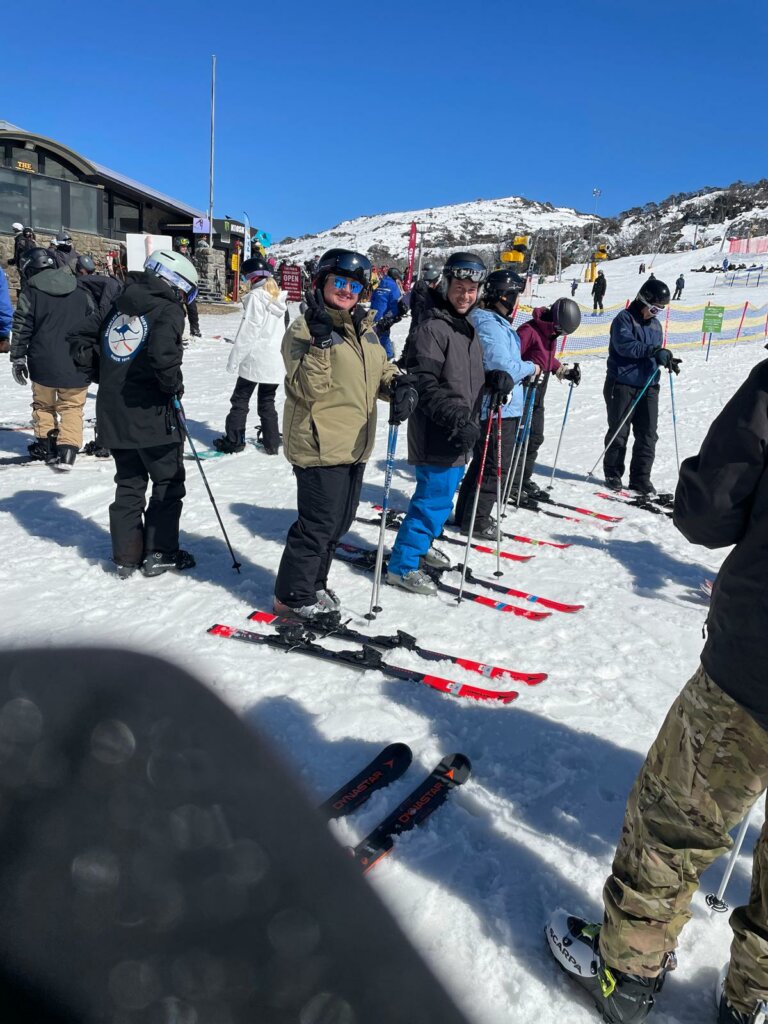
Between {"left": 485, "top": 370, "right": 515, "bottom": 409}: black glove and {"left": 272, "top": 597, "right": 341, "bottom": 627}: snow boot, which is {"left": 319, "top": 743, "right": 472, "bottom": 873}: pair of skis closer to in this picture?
{"left": 272, "top": 597, "right": 341, "bottom": 627}: snow boot

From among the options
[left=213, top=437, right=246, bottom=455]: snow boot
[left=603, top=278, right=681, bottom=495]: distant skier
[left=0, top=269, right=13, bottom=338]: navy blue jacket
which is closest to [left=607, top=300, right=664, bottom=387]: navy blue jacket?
[left=603, top=278, right=681, bottom=495]: distant skier

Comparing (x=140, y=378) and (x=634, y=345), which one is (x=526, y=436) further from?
(x=140, y=378)

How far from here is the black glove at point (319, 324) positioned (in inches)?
126

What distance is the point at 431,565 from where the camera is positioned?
4797 millimetres

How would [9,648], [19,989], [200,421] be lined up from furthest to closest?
[200,421] → [9,648] → [19,989]

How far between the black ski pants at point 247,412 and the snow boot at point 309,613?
404cm

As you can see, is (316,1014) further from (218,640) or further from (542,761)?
(218,640)

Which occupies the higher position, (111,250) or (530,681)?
(111,250)

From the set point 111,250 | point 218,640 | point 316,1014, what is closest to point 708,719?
point 316,1014

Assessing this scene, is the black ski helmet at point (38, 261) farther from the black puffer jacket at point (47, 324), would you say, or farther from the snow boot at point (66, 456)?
the snow boot at point (66, 456)

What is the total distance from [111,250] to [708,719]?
873 inches

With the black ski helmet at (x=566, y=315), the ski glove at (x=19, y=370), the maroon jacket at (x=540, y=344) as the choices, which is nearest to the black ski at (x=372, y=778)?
the black ski helmet at (x=566, y=315)

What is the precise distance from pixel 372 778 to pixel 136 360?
2771mm

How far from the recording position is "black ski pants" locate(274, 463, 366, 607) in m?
3.51
